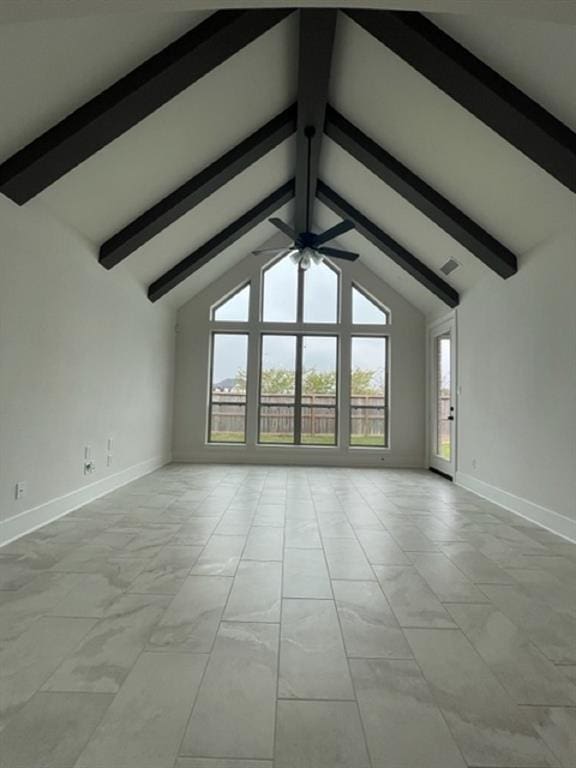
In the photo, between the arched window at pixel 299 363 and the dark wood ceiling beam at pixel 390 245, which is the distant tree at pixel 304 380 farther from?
the dark wood ceiling beam at pixel 390 245

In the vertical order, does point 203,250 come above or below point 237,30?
below

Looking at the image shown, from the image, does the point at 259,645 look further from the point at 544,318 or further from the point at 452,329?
the point at 452,329

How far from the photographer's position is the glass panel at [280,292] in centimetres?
757

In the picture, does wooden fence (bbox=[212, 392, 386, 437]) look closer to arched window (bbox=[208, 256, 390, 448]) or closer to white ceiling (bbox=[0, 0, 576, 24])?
arched window (bbox=[208, 256, 390, 448])

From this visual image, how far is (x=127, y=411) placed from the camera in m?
5.32

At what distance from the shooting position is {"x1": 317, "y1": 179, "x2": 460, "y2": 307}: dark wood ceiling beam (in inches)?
230

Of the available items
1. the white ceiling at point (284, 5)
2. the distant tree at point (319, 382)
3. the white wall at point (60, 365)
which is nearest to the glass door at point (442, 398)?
the distant tree at point (319, 382)

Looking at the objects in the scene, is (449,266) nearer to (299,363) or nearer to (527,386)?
(527,386)

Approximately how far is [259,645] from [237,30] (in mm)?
3722

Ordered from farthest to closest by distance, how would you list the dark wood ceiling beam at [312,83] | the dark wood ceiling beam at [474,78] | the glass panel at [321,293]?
the glass panel at [321,293] → the dark wood ceiling beam at [312,83] → the dark wood ceiling beam at [474,78]

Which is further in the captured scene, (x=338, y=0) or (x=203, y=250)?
(x=203, y=250)

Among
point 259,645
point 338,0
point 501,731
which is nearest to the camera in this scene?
point 501,731

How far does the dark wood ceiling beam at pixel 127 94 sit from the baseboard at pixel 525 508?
4.36 metres

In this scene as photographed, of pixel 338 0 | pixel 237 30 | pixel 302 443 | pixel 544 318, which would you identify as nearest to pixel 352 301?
pixel 302 443
